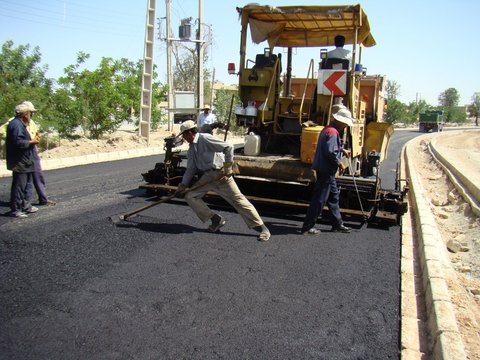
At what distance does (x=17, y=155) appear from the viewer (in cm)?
607

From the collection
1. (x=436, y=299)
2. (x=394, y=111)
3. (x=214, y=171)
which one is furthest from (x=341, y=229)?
(x=394, y=111)

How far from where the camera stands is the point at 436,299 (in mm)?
3686

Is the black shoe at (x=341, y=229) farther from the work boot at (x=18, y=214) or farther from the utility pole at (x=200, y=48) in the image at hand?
the utility pole at (x=200, y=48)

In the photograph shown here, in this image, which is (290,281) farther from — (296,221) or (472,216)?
(472,216)

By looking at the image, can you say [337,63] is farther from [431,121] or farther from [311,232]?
[431,121]

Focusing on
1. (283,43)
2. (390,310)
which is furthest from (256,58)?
(390,310)

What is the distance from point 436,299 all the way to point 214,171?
2.87 metres

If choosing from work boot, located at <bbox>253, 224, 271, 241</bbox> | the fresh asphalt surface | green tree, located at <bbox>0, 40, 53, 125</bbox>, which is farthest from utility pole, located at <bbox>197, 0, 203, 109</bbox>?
work boot, located at <bbox>253, 224, 271, 241</bbox>

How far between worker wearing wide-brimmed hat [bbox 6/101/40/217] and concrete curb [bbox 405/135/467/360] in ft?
16.4

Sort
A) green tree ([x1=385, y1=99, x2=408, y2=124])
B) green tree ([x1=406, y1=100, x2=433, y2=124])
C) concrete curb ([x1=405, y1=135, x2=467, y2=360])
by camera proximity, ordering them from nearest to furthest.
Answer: concrete curb ([x1=405, y1=135, x2=467, y2=360]) < green tree ([x1=385, y1=99, x2=408, y2=124]) < green tree ([x1=406, y1=100, x2=433, y2=124])

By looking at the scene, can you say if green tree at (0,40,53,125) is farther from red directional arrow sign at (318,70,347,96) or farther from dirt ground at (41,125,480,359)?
red directional arrow sign at (318,70,347,96)

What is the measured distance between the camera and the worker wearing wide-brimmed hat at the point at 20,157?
6.01 meters

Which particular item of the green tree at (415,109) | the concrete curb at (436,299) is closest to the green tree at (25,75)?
the concrete curb at (436,299)

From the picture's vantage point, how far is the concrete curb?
9.85 feet
